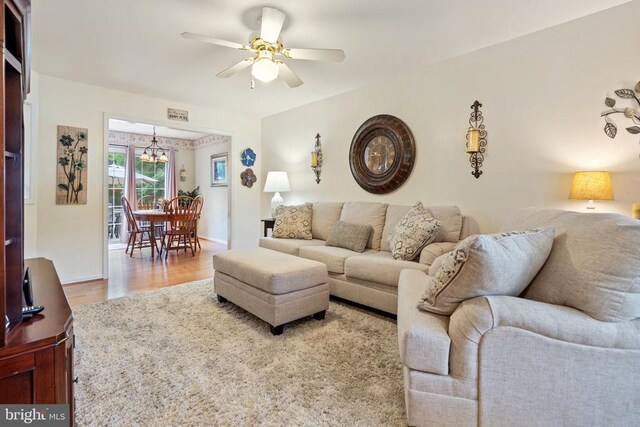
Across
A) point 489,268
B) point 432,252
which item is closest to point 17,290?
point 489,268

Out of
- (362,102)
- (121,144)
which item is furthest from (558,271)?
(121,144)

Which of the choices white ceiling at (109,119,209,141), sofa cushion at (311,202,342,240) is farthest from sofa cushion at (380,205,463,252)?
white ceiling at (109,119,209,141)

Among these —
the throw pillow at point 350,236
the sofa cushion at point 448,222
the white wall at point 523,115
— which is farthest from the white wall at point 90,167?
the sofa cushion at point 448,222

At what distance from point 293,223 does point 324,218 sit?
0.40 metres

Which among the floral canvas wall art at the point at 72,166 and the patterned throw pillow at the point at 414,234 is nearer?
the patterned throw pillow at the point at 414,234

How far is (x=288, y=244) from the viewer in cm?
352

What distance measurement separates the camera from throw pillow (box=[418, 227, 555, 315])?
1267mm

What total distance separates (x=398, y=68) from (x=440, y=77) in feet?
1.44

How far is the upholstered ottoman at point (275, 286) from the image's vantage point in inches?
89.6

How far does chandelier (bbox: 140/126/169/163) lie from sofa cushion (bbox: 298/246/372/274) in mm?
4525

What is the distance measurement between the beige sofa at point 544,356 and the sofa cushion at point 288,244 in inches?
87.0

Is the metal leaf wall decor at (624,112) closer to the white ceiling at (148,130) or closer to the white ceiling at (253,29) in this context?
the white ceiling at (253,29)

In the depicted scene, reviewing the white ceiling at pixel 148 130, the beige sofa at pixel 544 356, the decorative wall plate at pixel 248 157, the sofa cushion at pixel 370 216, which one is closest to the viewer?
the beige sofa at pixel 544 356

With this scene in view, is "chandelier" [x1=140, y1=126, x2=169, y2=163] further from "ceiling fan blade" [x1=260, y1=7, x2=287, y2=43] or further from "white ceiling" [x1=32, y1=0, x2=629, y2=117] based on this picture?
"ceiling fan blade" [x1=260, y1=7, x2=287, y2=43]
